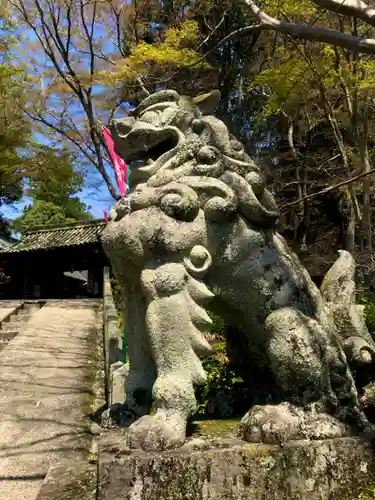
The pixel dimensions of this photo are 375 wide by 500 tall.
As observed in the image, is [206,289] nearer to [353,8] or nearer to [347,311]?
[347,311]

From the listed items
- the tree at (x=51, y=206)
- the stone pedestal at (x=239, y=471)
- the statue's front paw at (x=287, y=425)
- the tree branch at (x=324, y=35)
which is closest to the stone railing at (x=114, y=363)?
the stone pedestal at (x=239, y=471)

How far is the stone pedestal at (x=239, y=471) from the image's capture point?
5.32 feet

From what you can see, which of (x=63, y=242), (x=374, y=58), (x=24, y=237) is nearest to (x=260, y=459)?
(x=374, y=58)

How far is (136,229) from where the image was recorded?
207cm

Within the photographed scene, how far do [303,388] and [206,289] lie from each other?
1.99 ft

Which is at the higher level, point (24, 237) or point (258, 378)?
point (24, 237)

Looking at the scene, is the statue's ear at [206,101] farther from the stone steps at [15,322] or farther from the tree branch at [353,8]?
the stone steps at [15,322]

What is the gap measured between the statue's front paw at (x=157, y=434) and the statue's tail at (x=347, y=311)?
108cm

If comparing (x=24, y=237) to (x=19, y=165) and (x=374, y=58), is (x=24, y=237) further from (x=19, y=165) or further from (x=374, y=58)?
(x=374, y=58)

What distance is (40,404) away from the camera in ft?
13.0

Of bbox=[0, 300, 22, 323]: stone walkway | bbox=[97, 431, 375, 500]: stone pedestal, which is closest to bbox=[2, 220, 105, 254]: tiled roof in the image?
bbox=[0, 300, 22, 323]: stone walkway

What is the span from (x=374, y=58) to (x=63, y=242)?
41.9ft

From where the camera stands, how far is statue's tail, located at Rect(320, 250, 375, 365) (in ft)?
7.76

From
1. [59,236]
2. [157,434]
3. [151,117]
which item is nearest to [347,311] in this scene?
[157,434]
